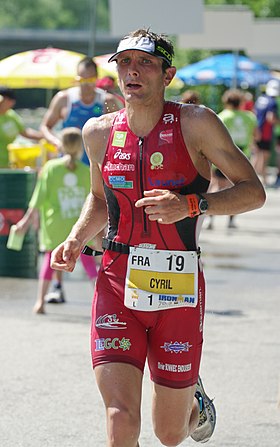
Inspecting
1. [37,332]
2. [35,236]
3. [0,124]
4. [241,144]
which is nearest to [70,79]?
[241,144]

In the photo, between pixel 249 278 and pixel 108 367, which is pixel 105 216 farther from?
pixel 249 278

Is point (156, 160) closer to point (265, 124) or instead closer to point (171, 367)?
point (171, 367)

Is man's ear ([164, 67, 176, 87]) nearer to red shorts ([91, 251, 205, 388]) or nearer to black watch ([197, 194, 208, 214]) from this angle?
black watch ([197, 194, 208, 214])

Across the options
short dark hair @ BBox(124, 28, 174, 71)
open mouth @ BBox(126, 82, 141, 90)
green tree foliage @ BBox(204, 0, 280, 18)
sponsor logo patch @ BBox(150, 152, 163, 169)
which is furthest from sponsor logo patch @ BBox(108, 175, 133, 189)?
green tree foliage @ BBox(204, 0, 280, 18)

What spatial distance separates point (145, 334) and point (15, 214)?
7.81 meters

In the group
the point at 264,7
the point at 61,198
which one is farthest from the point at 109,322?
the point at 264,7

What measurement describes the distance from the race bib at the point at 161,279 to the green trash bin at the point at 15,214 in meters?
7.69

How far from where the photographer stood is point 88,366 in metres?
8.45

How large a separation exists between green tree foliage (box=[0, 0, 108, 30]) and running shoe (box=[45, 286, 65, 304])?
187ft

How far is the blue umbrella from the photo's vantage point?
35.2 meters

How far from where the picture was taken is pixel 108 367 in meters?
5.18

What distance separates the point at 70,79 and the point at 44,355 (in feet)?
44.8

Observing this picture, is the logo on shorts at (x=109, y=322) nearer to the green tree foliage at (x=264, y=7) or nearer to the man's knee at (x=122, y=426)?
the man's knee at (x=122, y=426)

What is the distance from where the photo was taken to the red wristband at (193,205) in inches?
197
